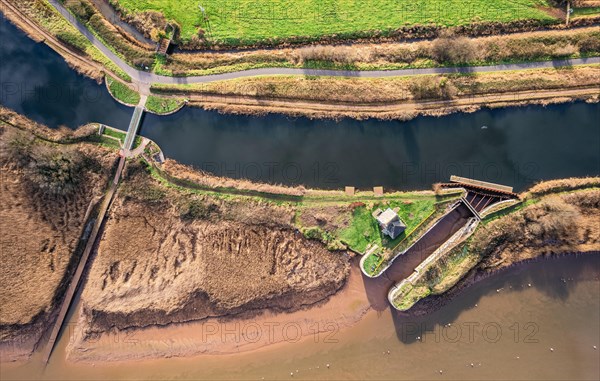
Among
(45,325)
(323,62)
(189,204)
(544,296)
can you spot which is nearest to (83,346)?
(45,325)

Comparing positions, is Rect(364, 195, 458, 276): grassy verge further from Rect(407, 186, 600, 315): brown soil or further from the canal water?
Rect(407, 186, 600, 315): brown soil

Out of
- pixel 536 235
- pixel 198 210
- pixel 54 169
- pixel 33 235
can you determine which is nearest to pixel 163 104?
pixel 198 210

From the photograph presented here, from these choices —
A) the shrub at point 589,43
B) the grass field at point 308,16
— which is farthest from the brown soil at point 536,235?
the grass field at point 308,16

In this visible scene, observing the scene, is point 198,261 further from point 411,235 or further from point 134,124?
point 411,235

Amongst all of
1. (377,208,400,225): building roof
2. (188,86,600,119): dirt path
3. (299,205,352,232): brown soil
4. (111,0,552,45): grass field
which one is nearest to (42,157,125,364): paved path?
(188,86,600,119): dirt path

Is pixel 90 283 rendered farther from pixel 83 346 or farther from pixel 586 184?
pixel 586 184
